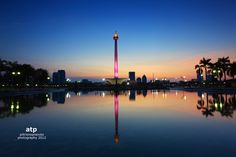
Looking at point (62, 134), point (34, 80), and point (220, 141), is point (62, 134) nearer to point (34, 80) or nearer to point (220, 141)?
point (220, 141)

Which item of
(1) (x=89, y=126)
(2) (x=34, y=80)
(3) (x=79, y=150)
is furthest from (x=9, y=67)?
(3) (x=79, y=150)

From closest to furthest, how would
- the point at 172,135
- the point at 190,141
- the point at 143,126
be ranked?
1. the point at 190,141
2. the point at 172,135
3. the point at 143,126

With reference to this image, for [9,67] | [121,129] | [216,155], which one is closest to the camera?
[216,155]

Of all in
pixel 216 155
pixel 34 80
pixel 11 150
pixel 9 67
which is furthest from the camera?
pixel 34 80

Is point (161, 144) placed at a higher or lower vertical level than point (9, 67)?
lower

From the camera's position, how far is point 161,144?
9.92m

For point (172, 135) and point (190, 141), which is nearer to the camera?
point (190, 141)

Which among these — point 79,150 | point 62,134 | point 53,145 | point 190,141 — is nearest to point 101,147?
point 79,150

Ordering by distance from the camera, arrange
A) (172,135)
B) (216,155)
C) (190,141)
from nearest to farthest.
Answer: (216,155) < (190,141) < (172,135)

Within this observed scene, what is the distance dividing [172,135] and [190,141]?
1413 millimetres

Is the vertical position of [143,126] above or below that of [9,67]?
below

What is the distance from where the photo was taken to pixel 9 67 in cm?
7612

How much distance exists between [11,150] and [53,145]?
5.30 feet

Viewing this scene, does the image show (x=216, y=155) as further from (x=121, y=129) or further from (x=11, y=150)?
(x=11, y=150)
